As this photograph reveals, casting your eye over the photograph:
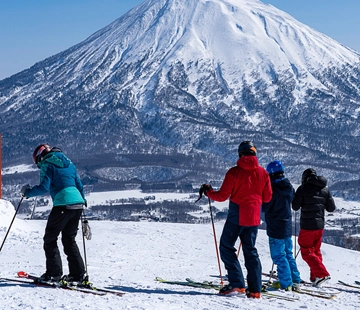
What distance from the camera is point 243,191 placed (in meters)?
7.46

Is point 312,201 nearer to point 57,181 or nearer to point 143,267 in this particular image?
point 143,267

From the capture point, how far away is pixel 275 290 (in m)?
8.40

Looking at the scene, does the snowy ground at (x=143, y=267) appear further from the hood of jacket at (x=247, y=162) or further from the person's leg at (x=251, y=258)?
the hood of jacket at (x=247, y=162)

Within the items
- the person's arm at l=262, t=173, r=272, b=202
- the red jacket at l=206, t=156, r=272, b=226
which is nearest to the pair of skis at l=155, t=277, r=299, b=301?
the red jacket at l=206, t=156, r=272, b=226

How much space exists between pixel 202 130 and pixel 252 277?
563 feet

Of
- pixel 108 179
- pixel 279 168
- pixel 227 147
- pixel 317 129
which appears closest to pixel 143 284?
pixel 279 168

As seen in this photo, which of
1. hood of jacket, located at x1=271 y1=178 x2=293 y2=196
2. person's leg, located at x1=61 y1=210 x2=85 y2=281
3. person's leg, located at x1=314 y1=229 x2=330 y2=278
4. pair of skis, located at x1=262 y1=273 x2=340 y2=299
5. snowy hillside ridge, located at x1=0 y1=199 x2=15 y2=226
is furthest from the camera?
snowy hillside ridge, located at x1=0 y1=199 x2=15 y2=226

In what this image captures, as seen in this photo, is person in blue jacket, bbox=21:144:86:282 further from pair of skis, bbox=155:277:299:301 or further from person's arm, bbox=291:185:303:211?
person's arm, bbox=291:185:303:211

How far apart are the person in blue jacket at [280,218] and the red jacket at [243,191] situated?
941mm

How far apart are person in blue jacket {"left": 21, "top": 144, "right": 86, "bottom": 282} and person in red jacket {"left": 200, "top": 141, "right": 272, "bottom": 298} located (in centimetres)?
149

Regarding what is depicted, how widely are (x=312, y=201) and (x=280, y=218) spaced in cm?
70

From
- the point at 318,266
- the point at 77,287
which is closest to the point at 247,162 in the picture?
the point at 77,287

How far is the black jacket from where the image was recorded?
351 inches

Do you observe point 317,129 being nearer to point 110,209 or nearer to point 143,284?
point 110,209
